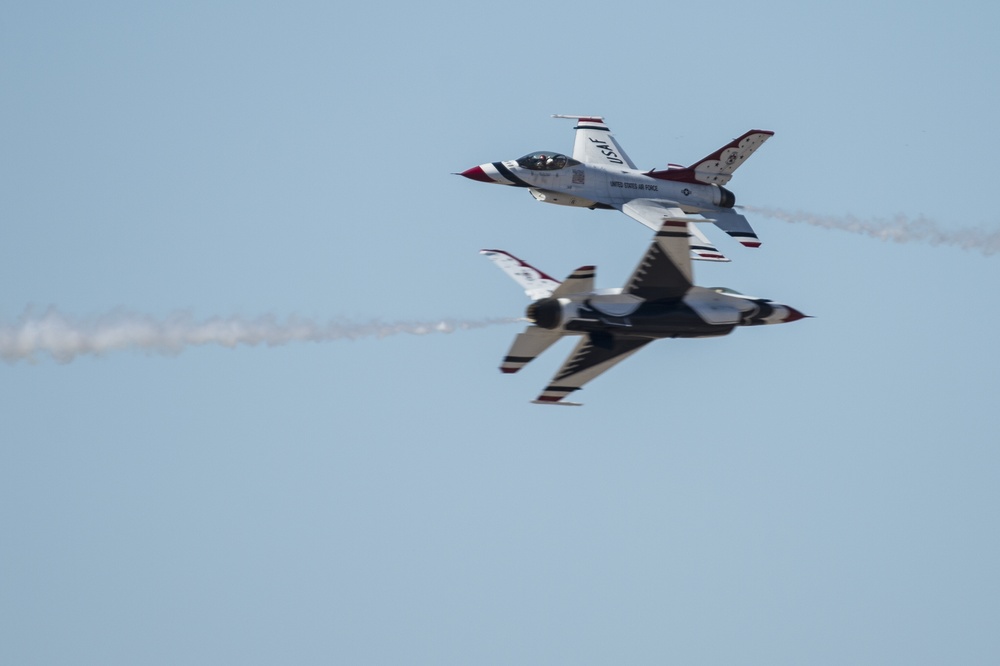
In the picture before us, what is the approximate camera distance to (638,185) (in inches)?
2026

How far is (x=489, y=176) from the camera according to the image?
51.3 m

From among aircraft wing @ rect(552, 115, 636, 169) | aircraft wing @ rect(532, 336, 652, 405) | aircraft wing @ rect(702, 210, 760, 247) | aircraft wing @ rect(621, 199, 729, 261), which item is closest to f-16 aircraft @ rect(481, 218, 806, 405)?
aircraft wing @ rect(532, 336, 652, 405)

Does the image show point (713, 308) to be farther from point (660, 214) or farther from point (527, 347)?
point (660, 214)

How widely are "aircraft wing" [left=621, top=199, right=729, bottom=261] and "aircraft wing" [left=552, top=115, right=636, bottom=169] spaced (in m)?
3.13

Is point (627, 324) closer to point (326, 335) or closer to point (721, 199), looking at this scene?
point (326, 335)

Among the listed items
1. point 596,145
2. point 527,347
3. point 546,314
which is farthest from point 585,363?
point 596,145

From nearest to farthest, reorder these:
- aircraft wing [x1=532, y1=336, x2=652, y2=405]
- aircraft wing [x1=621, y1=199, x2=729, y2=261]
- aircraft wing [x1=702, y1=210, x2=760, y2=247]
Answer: aircraft wing [x1=532, y1=336, x2=652, y2=405], aircraft wing [x1=621, y1=199, x2=729, y2=261], aircraft wing [x1=702, y1=210, x2=760, y2=247]

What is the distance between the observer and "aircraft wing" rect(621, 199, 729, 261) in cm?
4850

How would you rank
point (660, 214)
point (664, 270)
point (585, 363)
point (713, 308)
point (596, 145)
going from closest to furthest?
1. point (664, 270)
2. point (713, 308)
3. point (585, 363)
4. point (660, 214)
5. point (596, 145)

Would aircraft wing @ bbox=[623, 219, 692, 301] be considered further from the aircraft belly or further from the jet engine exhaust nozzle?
the jet engine exhaust nozzle

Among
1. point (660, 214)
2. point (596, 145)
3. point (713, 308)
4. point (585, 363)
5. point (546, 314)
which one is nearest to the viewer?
point (546, 314)

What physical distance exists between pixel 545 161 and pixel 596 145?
15.5 ft

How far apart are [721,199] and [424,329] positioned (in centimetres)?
1343

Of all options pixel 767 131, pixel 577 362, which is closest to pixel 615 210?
pixel 767 131
